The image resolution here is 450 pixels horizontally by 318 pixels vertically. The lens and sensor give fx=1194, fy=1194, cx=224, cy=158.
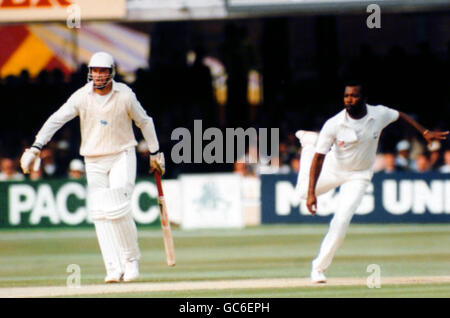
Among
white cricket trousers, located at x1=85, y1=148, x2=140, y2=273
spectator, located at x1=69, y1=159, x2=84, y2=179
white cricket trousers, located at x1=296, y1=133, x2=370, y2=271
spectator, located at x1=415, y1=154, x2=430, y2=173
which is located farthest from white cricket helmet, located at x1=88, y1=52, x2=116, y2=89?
spectator, located at x1=415, y1=154, x2=430, y2=173

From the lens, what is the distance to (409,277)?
12.7 meters

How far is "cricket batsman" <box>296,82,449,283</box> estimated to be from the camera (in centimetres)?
1162

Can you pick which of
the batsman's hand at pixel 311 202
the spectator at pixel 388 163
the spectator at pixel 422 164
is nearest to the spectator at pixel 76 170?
the spectator at pixel 388 163

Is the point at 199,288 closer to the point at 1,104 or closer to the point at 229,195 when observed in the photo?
the point at 229,195

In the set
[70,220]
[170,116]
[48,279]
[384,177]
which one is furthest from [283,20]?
[48,279]

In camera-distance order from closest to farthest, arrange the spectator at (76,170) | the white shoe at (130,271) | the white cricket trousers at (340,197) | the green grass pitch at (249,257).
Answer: the green grass pitch at (249,257) < the white cricket trousers at (340,197) < the white shoe at (130,271) < the spectator at (76,170)

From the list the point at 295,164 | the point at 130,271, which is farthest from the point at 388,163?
the point at 130,271

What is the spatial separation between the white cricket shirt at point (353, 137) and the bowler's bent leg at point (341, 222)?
0.22 m

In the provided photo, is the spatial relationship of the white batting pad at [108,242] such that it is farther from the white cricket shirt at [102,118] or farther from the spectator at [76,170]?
the spectator at [76,170]

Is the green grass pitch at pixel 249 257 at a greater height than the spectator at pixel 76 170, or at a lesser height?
lesser

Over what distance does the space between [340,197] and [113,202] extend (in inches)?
90.8

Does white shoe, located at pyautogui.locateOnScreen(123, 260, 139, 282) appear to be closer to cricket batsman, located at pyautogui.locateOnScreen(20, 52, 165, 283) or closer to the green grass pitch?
cricket batsman, located at pyautogui.locateOnScreen(20, 52, 165, 283)

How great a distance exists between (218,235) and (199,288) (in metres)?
8.58

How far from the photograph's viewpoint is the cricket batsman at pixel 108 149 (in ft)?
39.9
